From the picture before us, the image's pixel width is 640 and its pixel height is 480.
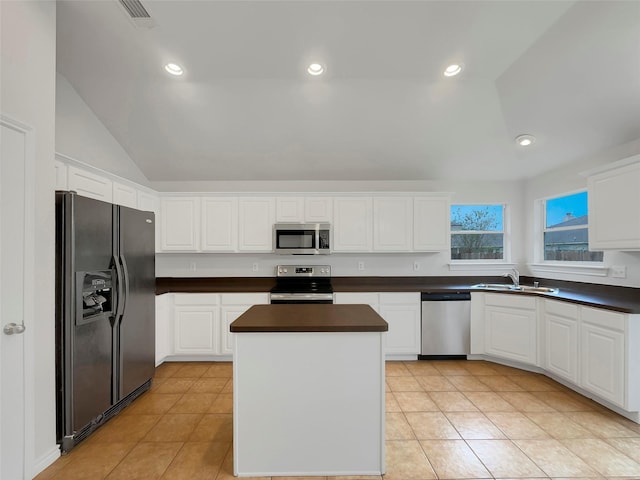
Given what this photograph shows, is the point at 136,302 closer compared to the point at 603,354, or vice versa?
the point at 603,354

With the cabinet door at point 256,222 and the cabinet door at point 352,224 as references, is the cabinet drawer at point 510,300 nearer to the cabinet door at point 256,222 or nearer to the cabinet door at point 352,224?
the cabinet door at point 352,224

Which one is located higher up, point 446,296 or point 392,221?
point 392,221

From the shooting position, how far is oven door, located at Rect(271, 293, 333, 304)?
3807mm

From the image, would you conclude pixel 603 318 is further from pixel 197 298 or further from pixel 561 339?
pixel 197 298

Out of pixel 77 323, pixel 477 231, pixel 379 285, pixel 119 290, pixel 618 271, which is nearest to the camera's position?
pixel 77 323

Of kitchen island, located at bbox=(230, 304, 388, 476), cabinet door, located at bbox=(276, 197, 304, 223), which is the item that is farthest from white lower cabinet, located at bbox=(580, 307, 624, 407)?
cabinet door, located at bbox=(276, 197, 304, 223)

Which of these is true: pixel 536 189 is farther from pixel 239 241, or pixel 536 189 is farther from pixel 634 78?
pixel 239 241

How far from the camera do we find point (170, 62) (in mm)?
2834

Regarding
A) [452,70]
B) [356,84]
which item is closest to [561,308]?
[452,70]

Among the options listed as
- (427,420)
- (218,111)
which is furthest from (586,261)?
(218,111)

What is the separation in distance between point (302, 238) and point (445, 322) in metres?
2.13

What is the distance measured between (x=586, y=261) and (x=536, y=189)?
120cm

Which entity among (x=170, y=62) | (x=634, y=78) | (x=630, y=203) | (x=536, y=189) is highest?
(x=170, y=62)

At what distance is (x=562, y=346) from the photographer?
9.98 feet
